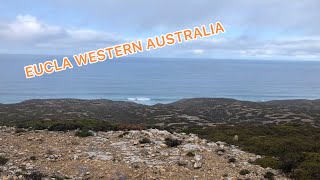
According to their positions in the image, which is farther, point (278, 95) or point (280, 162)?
point (278, 95)

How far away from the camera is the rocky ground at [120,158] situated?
15.2m

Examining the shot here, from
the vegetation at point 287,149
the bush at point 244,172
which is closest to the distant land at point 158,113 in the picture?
the vegetation at point 287,149

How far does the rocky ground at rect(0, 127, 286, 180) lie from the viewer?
49.9ft

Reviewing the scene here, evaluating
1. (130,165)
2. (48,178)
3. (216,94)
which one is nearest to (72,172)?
(48,178)

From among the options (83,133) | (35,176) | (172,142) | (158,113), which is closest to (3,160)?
(35,176)

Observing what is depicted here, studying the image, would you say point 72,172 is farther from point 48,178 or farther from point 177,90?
point 177,90

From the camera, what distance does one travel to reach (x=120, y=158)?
17297 mm

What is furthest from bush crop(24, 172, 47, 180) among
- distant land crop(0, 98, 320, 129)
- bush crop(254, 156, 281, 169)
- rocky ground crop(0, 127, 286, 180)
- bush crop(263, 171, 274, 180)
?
distant land crop(0, 98, 320, 129)

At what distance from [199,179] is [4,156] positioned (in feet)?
31.2

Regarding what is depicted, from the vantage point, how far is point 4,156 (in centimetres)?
1697

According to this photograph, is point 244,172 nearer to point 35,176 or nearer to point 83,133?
point 35,176

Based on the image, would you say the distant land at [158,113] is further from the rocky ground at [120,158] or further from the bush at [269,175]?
the bush at [269,175]

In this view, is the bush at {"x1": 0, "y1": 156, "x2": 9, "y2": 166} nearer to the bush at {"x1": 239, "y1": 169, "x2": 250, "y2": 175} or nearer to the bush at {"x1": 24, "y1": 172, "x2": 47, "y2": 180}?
the bush at {"x1": 24, "y1": 172, "x2": 47, "y2": 180}

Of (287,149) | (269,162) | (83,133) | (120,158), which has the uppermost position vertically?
(83,133)
